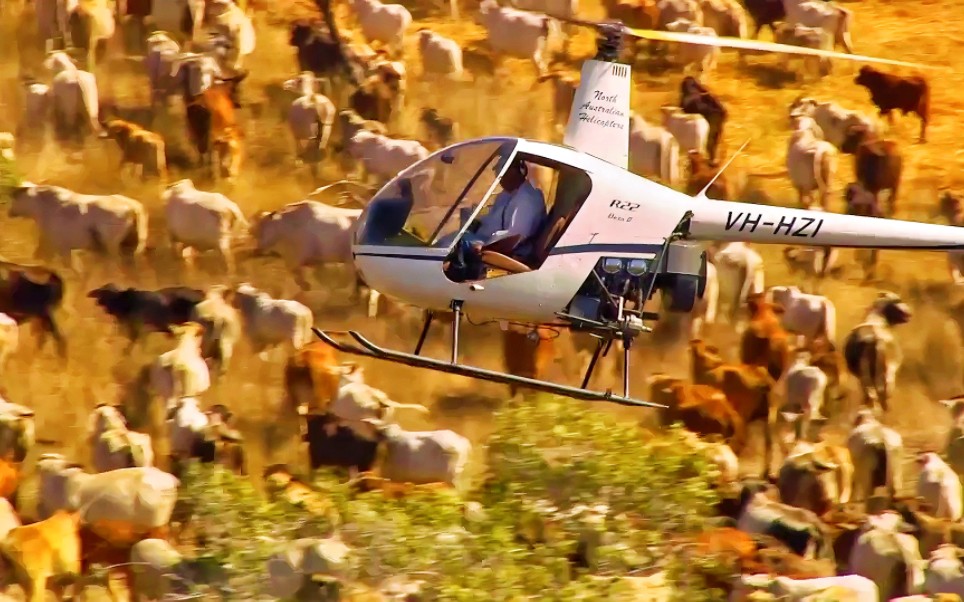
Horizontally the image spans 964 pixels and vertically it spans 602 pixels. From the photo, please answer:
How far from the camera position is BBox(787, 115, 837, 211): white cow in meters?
20.7

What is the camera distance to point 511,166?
12.4 m

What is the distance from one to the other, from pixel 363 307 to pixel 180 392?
299 centimetres

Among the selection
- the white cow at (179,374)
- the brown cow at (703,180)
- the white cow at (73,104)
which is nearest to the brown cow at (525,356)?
the white cow at (179,374)

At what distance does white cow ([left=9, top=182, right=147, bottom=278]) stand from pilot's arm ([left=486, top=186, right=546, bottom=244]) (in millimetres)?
6446

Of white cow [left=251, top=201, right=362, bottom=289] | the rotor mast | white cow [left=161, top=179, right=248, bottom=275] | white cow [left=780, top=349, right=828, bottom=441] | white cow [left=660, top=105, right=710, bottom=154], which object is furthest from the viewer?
white cow [left=660, top=105, right=710, bottom=154]

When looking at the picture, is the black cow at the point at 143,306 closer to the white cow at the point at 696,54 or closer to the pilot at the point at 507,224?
the pilot at the point at 507,224

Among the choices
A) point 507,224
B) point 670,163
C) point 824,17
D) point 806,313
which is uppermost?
point 824,17

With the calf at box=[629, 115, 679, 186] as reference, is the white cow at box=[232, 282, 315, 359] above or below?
below

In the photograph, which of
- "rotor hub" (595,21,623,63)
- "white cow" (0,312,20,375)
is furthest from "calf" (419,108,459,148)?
"rotor hub" (595,21,623,63)

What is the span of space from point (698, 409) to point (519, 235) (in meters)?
3.56

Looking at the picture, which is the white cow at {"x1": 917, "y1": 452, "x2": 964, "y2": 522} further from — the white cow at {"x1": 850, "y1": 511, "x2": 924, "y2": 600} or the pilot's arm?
the pilot's arm

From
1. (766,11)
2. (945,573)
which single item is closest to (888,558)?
(945,573)

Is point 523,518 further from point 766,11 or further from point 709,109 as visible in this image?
point 766,11

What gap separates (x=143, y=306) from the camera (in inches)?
664
